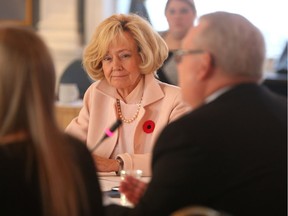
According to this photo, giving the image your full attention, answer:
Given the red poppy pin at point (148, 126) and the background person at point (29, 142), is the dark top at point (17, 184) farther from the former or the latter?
the red poppy pin at point (148, 126)

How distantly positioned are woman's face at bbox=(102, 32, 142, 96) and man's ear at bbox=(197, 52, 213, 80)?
1.05m

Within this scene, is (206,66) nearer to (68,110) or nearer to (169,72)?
(169,72)

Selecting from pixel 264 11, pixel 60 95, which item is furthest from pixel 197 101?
pixel 264 11

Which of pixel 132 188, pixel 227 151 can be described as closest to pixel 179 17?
pixel 132 188

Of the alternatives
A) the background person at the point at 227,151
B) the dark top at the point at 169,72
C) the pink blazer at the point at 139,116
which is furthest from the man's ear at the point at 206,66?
the dark top at the point at 169,72

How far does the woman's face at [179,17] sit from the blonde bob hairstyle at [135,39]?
141 cm

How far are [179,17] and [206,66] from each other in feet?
8.40

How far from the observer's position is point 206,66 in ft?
5.28

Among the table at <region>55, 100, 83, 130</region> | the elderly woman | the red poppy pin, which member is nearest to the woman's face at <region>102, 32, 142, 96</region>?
the elderly woman

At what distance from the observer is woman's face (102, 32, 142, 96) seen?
2650 mm

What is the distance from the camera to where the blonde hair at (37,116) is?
1351 millimetres

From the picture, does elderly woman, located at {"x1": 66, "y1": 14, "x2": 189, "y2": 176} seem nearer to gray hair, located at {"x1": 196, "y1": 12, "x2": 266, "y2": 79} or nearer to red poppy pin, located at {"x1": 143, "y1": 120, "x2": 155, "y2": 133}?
red poppy pin, located at {"x1": 143, "y1": 120, "x2": 155, "y2": 133}

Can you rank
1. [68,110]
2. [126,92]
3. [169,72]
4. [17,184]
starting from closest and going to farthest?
1. [17,184]
2. [126,92]
3. [169,72]
4. [68,110]

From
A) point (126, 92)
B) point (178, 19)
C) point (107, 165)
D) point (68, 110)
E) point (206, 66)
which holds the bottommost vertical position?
point (68, 110)
